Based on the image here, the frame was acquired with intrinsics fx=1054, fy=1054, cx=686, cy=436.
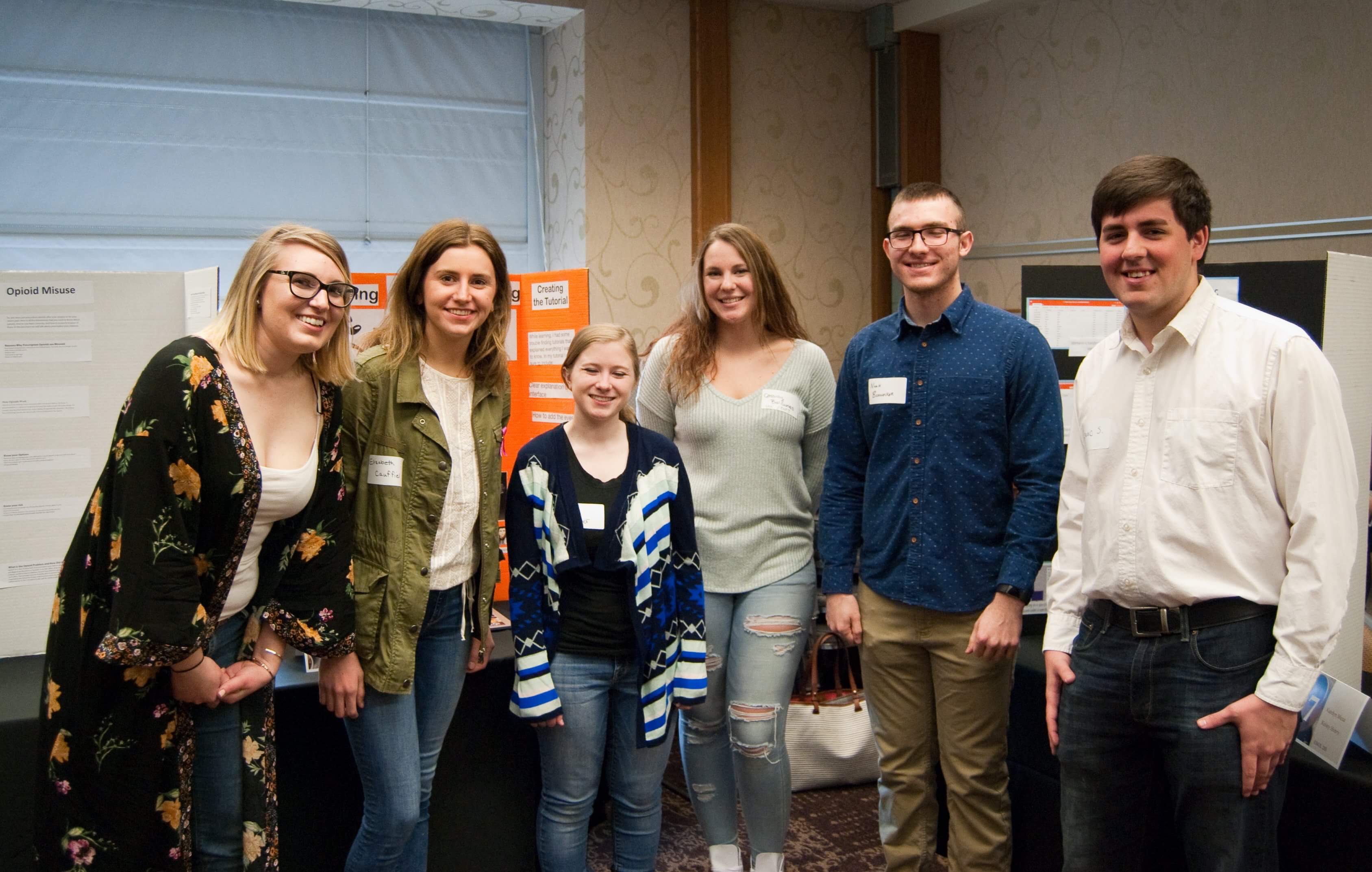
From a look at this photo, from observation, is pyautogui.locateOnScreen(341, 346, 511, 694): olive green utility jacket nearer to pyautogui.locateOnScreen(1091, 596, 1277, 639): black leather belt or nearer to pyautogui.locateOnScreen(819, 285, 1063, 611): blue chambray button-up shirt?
pyautogui.locateOnScreen(819, 285, 1063, 611): blue chambray button-up shirt

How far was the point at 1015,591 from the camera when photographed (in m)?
2.00

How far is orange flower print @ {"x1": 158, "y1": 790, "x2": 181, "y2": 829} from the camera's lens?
1.56 metres

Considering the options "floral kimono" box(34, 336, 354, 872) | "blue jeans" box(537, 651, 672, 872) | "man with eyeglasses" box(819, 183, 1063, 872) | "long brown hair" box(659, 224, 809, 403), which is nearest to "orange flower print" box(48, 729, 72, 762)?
"floral kimono" box(34, 336, 354, 872)

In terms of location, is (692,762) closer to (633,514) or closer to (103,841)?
(633,514)

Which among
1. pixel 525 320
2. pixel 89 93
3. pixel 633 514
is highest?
pixel 89 93

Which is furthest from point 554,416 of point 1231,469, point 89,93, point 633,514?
point 89,93

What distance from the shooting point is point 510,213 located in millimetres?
4824

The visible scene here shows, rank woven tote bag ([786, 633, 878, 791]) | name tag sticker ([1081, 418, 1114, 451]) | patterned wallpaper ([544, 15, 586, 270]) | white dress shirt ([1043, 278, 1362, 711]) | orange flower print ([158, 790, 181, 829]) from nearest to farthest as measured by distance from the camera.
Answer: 1. white dress shirt ([1043, 278, 1362, 711])
2. orange flower print ([158, 790, 181, 829])
3. name tag sticker ([1081, 418, 1114, 451])
4. woven tote bag ([786, 633, 878, 791])
5. patterned wallpaper ([544, 15, 586, 270])

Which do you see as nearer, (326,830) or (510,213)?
Answer: (326,830)

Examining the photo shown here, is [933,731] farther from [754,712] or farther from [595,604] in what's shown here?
[595,604]

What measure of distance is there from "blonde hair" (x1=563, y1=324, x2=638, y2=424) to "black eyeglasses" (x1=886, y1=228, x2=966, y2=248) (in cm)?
56

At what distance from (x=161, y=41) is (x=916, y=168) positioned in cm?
324

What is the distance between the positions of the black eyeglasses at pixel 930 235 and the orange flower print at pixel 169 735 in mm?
1501

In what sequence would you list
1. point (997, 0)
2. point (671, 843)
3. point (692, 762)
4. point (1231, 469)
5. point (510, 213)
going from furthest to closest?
point (510, 213), point (997, 0), point (671, 843), point (692, 762), point (1231, 469)
